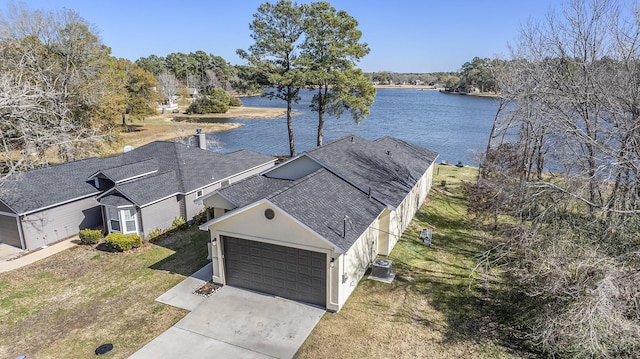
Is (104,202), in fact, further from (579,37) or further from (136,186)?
(579,37)

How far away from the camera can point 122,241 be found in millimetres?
16844

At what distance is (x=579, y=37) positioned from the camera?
1248cm

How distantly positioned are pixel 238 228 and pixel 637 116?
12168mm

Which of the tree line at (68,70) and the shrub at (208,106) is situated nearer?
the tree line at (68,70)

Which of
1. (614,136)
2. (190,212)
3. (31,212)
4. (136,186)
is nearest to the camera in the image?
(614,136)

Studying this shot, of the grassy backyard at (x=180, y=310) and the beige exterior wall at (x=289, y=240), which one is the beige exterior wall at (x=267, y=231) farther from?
the grassy backyard at (x=180, y=310)

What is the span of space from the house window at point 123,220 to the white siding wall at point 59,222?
2.30m

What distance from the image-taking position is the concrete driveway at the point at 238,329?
10.3 m

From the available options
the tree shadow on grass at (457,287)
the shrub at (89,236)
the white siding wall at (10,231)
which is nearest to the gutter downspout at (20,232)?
the white siding wall at (10,231)

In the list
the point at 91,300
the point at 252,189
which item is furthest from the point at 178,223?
the point at 91,300

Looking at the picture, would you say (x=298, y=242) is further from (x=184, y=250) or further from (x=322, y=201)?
(x=184, y=250)

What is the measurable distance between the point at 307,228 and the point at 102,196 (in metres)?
12.1

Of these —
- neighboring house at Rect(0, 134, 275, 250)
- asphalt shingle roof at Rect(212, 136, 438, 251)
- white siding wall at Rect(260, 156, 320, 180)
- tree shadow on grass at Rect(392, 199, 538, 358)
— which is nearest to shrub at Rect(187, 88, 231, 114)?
neighboring house at Rect(0, 134, 275, 250)

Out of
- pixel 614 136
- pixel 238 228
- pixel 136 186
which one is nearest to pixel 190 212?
pixel 136 186
